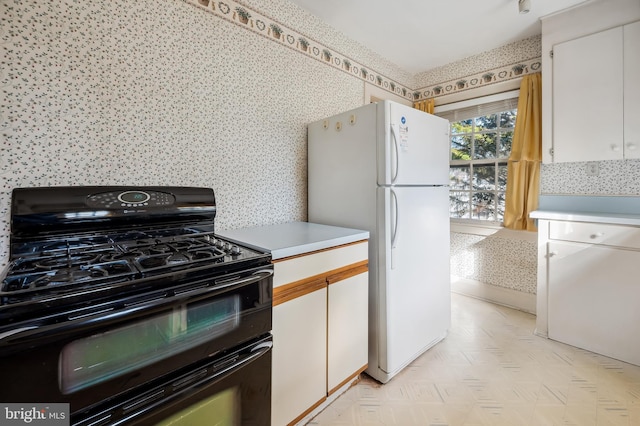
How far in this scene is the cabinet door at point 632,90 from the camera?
1.98 metres

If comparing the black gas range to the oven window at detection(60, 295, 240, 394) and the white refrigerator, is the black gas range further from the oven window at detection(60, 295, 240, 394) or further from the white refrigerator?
the white refrigerator

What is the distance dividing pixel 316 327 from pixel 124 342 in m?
0.85

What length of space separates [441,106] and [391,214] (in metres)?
2.17

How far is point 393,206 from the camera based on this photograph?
170 centimetres

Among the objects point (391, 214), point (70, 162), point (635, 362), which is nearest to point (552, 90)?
point (391, 214)

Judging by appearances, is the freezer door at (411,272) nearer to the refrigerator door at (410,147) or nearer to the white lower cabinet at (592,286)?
the refrigerator door at (410,147)

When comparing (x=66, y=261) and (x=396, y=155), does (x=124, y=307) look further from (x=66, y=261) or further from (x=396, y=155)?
(x=396, y=155)

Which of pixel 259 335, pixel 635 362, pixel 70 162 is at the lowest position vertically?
pixel 635 362

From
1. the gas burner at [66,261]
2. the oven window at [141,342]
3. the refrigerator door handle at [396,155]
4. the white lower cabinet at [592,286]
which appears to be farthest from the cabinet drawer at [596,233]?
the gas burner at [66,261]

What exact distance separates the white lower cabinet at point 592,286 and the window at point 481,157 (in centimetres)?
82

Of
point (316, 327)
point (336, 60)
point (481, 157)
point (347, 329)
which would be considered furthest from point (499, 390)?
point (336, 60)

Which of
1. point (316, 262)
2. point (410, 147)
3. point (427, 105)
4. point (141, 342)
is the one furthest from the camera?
point (427, 105)

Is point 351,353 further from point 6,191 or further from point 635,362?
point 635,362

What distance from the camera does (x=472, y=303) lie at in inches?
118
